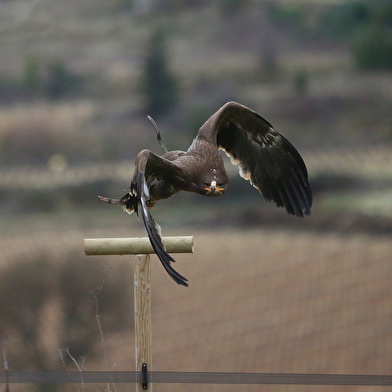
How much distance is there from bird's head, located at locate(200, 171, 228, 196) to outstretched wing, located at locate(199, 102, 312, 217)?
0.71m

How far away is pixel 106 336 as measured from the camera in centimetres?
882

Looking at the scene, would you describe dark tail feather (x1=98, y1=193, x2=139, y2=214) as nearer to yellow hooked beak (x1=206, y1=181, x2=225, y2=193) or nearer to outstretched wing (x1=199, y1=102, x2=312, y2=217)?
yellow hooked beak (x1=206, y1=181, x2=225, y2=193)

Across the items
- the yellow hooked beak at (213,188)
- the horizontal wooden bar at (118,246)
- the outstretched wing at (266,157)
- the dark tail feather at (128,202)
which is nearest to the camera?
the yellow hooked beak at (213,188)

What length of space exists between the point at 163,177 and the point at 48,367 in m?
6.48

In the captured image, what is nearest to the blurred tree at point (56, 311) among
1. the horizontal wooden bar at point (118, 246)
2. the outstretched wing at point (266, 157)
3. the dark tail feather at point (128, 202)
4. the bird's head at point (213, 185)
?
the outstretched wing at point (266, 157)

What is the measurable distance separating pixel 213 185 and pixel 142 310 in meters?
0.98

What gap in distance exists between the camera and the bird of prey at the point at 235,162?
3.40m

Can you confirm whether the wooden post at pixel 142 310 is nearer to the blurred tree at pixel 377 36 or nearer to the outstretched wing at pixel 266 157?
the outstretched wing at pixel 266 157

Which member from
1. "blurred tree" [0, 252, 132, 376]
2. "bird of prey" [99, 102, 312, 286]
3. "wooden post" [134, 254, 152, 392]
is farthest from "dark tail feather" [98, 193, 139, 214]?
"blurred tree" [0, 252, 132, 376]

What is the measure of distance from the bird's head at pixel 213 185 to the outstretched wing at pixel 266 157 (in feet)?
2.33

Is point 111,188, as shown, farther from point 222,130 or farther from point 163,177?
point 163,177

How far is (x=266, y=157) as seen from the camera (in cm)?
426

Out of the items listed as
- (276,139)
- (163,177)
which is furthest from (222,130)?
(163,177)

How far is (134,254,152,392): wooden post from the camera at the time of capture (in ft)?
12.6
